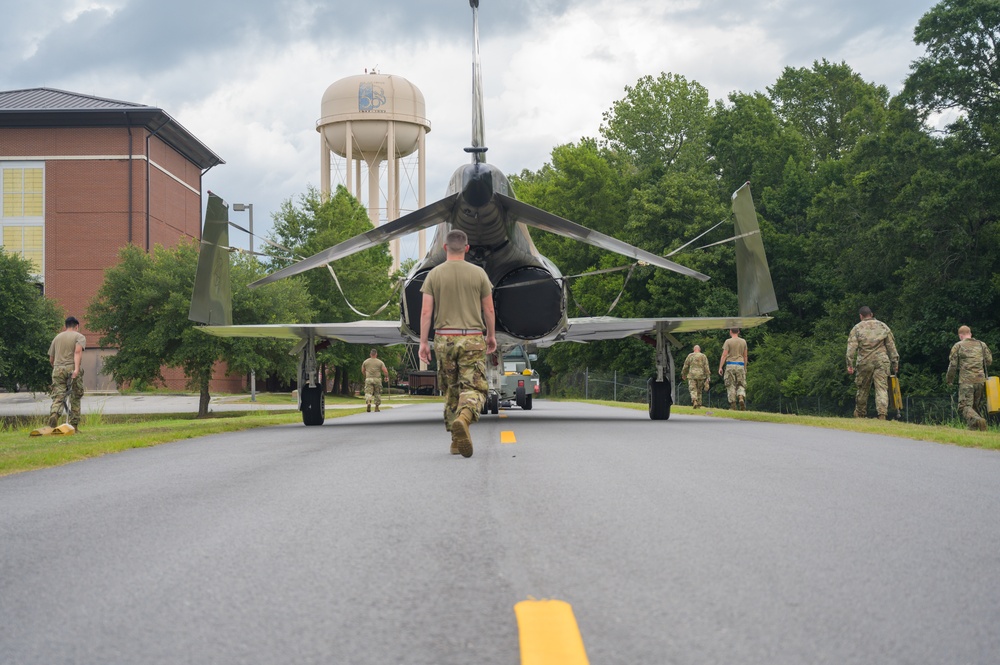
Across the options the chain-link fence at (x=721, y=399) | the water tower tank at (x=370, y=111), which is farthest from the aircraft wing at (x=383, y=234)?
the water tower tank at (x=370, y=111)

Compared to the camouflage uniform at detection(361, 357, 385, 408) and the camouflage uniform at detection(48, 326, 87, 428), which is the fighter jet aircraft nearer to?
the camouflage uniform at detection(48, 326, 87, 428)

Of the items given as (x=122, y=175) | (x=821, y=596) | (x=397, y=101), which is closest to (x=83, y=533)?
(x=821, y=596)

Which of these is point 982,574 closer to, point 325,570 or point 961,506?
point 961,506

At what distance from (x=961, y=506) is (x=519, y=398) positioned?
24311 millimetres

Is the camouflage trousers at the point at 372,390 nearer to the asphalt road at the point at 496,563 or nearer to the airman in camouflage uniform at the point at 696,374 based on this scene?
the airman in camouflage uniform at the point at 696,374

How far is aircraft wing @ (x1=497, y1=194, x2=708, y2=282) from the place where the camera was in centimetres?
1334

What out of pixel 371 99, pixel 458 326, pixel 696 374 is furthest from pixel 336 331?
pixel 371 99

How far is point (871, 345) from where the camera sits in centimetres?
1748

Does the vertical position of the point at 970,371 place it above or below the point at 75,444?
above

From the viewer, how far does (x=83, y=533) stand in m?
5.34

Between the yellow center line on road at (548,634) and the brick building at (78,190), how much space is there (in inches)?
2220

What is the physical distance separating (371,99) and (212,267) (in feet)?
159

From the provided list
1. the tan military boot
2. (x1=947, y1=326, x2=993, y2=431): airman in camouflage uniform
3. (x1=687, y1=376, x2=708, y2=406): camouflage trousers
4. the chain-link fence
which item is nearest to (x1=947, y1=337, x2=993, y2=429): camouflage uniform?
(x1=947, y1=326, x2=993, y2=431): airman in camouflage uniform

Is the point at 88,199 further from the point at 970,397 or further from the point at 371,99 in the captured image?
the point at 970,397
